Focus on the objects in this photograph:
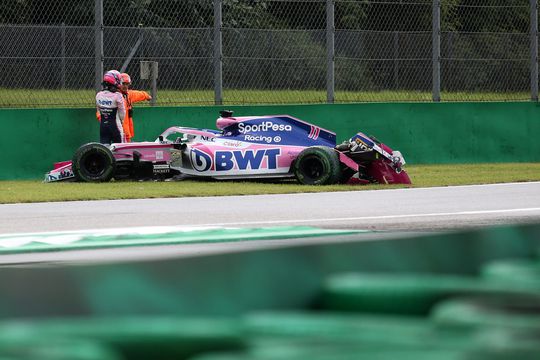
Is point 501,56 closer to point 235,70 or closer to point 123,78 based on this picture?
point 235,70

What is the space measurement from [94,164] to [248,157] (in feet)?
7.30

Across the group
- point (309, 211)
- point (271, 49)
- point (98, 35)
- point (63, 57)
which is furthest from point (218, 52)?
point (309, 211)

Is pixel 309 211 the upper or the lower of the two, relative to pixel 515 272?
lower

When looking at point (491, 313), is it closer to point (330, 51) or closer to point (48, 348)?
point (48, 348)

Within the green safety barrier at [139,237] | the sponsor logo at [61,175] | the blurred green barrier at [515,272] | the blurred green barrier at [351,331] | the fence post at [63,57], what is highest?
the fence post at [63,57]

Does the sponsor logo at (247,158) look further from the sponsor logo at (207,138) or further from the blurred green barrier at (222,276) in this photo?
the blurred green barrier at (222,276)

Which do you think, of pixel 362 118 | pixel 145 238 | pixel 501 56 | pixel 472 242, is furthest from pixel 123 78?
pixel 472 242

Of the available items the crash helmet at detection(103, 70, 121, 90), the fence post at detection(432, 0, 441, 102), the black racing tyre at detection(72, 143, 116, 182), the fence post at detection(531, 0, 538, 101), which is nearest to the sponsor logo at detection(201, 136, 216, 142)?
the black racing tyre at detection(72, 143, 116, 182)

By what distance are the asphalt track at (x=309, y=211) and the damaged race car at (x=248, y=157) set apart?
1296 mm

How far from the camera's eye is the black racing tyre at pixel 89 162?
1683 centimetres

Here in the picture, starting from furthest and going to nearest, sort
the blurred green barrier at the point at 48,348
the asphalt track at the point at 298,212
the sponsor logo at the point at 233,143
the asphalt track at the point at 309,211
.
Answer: the sponsor logo at the point at 233,143 → the asphalt track at the point at 309,211 → the asphalt track at the point at 298,212 → the blurred green barrier at the point at 48,348

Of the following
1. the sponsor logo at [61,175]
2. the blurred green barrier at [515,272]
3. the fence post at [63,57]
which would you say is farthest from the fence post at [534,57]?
the blurred green barrier at [515,272]

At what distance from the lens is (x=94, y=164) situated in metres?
17.0

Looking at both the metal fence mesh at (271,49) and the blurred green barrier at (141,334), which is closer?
the blurred green barrier at (141,334)
